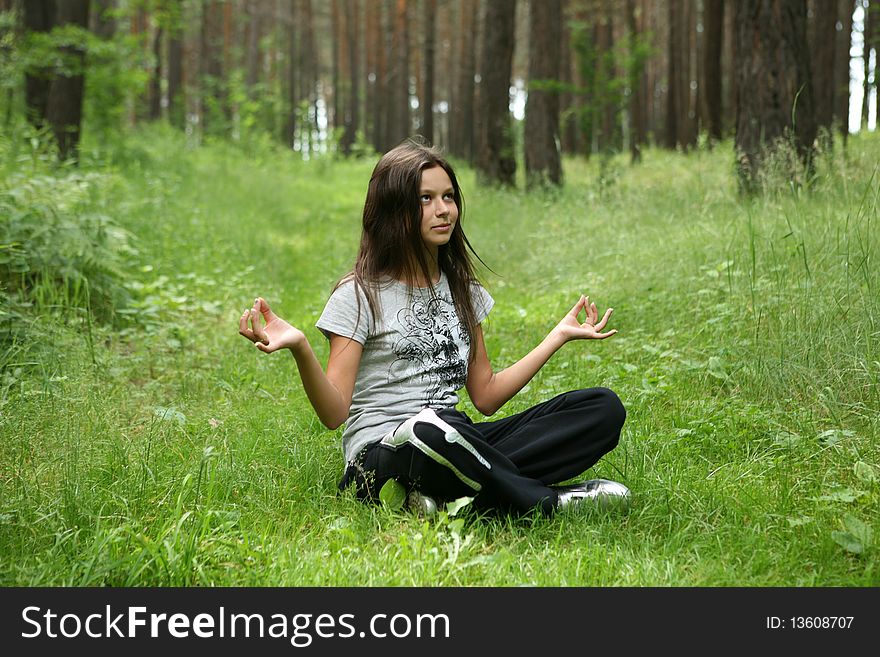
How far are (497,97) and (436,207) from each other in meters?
11.9

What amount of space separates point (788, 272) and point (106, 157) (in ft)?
34.4

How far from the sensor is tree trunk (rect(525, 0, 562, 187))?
12.9 m

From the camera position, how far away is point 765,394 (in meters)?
3.89

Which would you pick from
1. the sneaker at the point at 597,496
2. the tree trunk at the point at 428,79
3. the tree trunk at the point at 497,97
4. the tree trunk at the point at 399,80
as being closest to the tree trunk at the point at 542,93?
the tree trunk at the point at 497,97

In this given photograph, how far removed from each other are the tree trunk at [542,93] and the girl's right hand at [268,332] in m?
10.6

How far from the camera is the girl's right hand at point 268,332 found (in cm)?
252

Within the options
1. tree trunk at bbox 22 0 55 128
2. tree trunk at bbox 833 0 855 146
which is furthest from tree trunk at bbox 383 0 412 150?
tree trunk at bbox 22 0 55 128

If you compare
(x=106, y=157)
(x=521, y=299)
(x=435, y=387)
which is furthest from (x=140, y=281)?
(x=106, y=157)

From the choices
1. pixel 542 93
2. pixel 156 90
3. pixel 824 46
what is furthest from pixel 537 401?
pixel 156 90

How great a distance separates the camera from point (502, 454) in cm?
295

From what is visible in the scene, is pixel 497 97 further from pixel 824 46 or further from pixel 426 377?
pixel 426 377

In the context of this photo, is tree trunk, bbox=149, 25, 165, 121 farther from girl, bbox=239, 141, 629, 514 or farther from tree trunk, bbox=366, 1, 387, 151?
girl, bbox=239, 141, 629, 514

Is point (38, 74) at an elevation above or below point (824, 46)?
below
